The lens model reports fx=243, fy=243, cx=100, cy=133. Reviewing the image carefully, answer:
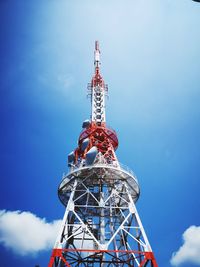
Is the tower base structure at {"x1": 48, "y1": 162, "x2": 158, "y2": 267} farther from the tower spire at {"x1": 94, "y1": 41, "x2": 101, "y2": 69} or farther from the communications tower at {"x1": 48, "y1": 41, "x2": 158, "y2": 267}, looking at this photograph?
the tower spire at {"x1": 94, "y1": 41, "x2": 101, "y2": 69}

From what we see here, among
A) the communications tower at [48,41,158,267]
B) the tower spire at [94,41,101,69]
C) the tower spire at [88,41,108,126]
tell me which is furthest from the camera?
the tower spire at [94,41,101,69]

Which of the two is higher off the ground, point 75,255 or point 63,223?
point 63,223

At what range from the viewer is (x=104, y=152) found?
26.6 m

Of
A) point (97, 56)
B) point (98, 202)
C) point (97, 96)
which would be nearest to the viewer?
point (98, 202)

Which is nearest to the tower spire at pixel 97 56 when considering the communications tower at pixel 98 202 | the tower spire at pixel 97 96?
the tower spire at pixel 97 96

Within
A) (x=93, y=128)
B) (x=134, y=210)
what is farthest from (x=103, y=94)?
(x=134, y=210)

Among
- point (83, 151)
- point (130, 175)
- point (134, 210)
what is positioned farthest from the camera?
point (83, 151)

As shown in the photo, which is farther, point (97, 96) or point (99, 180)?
point (97, 96)

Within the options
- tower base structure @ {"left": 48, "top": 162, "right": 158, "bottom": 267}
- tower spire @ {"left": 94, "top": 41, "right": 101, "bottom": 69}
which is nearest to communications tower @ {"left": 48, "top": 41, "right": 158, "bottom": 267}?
tower base structure @ {"left": 48, "top": 162, "right": 158, "bottom": 267}

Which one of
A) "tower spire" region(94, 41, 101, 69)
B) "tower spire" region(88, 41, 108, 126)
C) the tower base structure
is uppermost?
"tower spire" region(94, 41, 101, 69)

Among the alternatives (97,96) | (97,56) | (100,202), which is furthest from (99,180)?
(97,56)

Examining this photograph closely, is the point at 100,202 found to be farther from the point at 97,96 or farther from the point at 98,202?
the point at 97,96

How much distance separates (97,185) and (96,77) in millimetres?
16999

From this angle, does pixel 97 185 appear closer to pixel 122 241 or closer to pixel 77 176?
pixel 77 176
